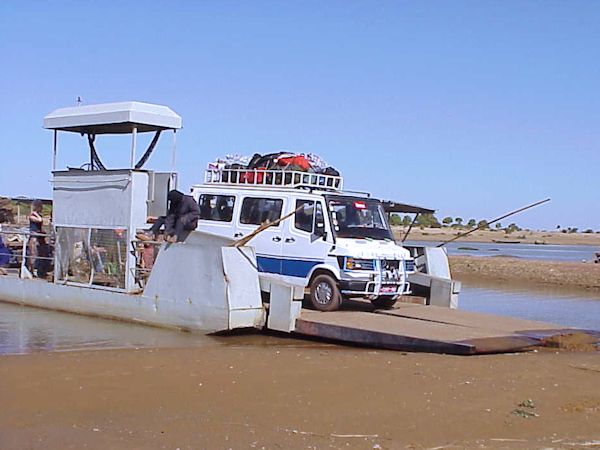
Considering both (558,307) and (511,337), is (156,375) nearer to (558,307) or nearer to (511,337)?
(511,337)

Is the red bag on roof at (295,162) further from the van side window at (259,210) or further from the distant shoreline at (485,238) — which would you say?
the distant shoreline at (485,238)

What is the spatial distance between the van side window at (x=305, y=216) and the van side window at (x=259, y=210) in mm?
383

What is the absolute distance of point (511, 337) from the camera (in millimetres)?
12148

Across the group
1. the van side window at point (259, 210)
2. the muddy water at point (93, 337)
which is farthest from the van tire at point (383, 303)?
the muddy water at point (93, 337)

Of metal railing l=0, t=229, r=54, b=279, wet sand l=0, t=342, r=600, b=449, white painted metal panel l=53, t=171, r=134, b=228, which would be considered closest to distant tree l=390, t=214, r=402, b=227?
white painted metal panel l=53, t=171, r=134, b=228

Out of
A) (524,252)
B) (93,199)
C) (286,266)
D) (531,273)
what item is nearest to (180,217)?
(286,266)

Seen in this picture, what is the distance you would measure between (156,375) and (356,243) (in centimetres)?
522

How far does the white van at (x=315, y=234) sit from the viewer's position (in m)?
14.0

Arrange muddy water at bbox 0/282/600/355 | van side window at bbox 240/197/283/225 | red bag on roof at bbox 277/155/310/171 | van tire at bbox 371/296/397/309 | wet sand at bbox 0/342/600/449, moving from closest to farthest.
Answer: wet sand at bbox 0/342/600/449 < muddy water at bbox 0/282/600/355 < van side window at bbox 240/197/283/225 < van tire at bbox 371/296/397/309 < red bag on roof at bbox 277/155/310/171

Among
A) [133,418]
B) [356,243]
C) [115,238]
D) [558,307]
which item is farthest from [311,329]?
[558,307]

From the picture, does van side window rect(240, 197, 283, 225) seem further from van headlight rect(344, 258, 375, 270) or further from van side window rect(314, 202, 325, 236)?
van headlight rect(344, 258, 375, 270)

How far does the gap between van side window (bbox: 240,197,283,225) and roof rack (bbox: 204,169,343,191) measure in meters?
0.47

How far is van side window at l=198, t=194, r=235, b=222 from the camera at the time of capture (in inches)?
604

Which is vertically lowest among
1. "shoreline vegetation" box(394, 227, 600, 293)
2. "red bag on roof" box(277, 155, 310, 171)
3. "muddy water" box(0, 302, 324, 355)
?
"muddy water" box(0, 302, 324, 355)
